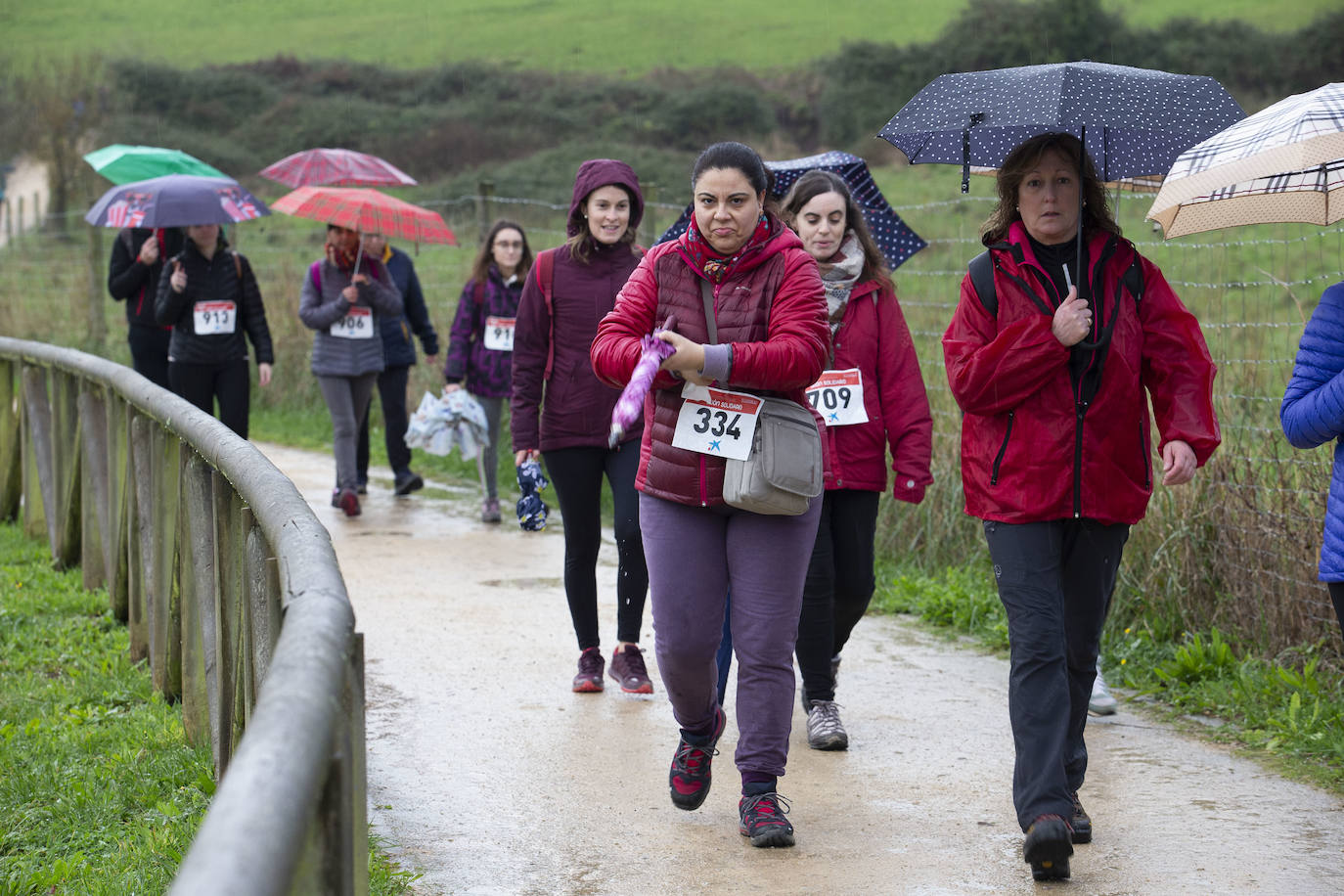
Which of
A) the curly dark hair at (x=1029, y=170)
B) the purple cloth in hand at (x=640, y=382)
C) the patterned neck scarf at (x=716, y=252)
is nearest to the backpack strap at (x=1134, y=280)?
the curly dark hair at (x=1029, y=170)

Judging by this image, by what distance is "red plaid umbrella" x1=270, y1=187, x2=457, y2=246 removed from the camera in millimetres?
9891

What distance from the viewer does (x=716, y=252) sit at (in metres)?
4.38

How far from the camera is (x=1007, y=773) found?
513 cm

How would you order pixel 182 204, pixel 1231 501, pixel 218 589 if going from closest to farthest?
1. pixel 218 589
2. pixel 1231 501
3. pixel 182 204

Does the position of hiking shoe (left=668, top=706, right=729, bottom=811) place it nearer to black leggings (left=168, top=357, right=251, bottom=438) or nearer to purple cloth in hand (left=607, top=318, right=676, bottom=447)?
purple cloth in hand (left=607, top=318, right=676, bottom=447)

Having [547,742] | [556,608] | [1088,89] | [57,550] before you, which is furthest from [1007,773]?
[57,550]

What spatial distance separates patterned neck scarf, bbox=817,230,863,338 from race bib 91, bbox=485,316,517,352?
4664 mm

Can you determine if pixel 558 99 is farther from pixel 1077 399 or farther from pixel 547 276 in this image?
pixel 1077 399

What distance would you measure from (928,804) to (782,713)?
676mm

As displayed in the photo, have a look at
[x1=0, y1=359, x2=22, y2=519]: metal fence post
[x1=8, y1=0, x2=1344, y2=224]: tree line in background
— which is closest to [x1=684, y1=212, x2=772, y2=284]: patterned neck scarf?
[x1=0, y1=359, x2=22, y2=519]: metal fence post

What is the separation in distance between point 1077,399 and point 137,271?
7022 millimetres

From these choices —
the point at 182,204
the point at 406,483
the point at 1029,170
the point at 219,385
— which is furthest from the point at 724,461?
the point at 406,483

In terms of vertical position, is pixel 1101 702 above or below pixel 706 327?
below

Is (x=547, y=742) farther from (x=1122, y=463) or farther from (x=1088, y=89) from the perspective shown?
(x=1088, y=89)
